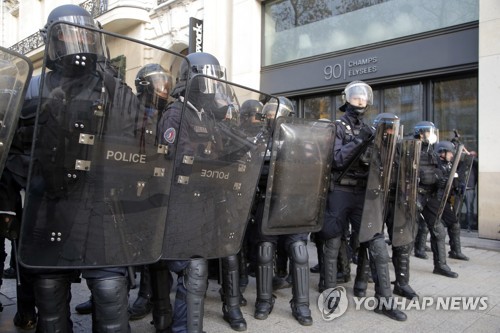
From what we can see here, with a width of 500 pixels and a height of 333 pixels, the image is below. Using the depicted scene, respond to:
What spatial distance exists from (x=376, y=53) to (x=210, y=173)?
23.4ft

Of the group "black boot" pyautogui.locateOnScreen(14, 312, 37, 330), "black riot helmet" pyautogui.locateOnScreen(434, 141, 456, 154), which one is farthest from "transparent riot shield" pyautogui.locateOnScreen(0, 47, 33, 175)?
"black riot helmet" pyautogui.locateOnScreen(434, 141, 456, 154)

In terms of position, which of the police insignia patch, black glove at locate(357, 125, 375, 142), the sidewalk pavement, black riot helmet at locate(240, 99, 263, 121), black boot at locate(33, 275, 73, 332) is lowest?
the sidewalk pavement

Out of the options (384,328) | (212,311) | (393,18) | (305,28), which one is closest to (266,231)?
(212,311)

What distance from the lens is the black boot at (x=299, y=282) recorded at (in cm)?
329

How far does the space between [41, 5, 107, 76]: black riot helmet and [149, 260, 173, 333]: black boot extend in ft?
4.60

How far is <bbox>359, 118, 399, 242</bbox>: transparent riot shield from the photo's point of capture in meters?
3.41

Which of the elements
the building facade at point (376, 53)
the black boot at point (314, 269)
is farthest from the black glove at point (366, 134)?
the building facade at point (376, 53)

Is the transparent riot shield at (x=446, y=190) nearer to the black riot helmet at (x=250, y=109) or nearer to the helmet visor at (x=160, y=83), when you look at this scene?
the black riot helmet at (x=250, y=109)

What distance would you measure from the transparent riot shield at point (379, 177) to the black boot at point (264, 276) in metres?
0.76

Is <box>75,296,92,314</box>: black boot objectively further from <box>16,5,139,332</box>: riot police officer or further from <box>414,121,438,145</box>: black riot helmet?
<box>414,121,438,145</box>: black riot helmet

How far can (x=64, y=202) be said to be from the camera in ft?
6.17

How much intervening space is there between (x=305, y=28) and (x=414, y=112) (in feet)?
11.4

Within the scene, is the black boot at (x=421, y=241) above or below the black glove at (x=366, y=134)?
below

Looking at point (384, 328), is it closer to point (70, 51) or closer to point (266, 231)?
point (266, 231)
